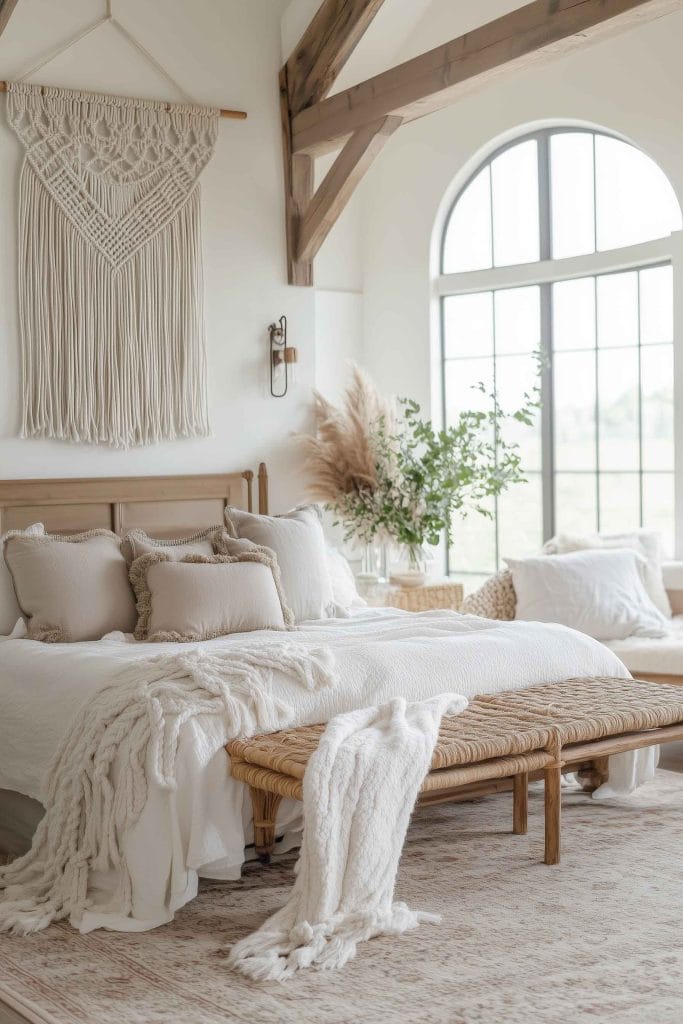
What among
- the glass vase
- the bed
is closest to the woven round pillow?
the bed

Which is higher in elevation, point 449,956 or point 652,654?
point 652,654

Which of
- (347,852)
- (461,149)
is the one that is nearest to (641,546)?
(461,149)

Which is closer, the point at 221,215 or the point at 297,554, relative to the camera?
the point at 297,554

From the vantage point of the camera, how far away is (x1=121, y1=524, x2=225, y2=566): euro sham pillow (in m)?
4.82

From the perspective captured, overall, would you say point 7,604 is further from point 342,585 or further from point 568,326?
point 568,326

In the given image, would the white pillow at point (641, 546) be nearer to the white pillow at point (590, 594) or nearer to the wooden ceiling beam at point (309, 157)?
the white pillow at point (590, 594)

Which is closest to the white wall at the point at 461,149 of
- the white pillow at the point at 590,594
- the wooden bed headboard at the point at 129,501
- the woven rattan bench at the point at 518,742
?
the white pillow at the point at 590,594

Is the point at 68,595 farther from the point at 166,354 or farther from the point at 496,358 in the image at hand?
the point at 496,358

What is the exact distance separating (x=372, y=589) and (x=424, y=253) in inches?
83.6

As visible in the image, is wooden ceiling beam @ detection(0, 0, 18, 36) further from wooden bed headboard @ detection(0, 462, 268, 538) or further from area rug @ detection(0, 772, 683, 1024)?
area rug @ detection(0, 772, 683, 1024)

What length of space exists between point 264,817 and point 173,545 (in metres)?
1.72

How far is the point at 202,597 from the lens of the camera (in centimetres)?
452

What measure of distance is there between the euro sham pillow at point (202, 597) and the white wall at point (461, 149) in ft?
7.54

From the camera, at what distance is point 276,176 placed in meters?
6.09
